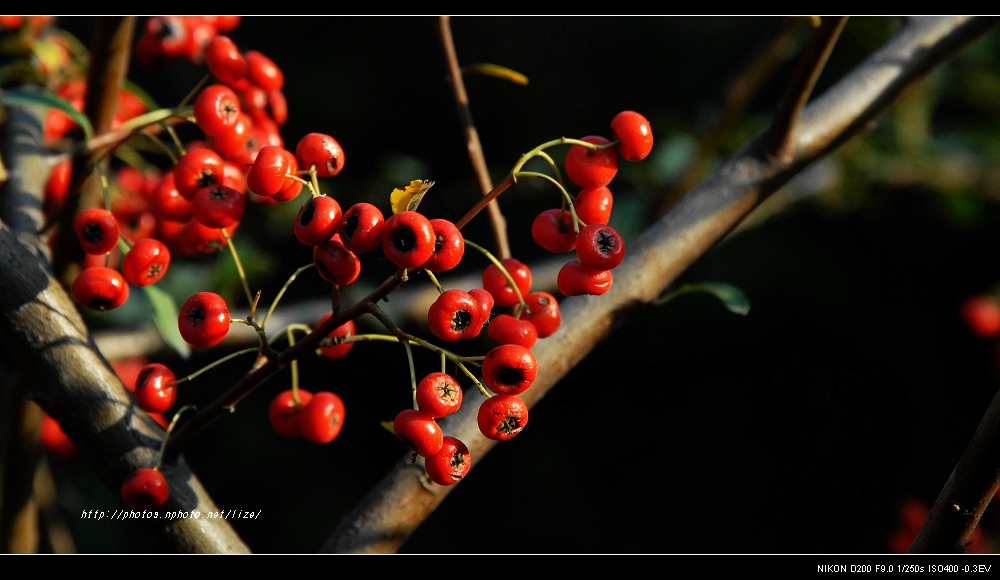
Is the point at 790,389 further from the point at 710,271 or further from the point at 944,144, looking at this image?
the point at 944,144

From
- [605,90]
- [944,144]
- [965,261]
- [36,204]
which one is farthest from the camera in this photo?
[605,90]

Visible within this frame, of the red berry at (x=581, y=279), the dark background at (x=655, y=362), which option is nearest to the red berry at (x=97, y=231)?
the red berry at (x=581, y=279)

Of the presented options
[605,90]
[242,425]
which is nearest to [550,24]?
[605,90]

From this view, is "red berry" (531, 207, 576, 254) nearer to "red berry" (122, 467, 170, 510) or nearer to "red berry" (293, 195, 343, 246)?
"red berry" (293, 195, 343, 246)

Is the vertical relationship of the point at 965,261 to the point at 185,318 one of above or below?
below

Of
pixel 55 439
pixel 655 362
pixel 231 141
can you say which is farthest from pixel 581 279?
pixel 655 362

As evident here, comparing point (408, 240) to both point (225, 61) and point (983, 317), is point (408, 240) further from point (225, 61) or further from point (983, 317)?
point (983, 317)

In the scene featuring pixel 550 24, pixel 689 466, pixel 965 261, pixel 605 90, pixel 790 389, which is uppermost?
pixel 550 24
